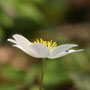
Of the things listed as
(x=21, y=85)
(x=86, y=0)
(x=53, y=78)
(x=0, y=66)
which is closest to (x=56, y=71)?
(x=53, y=78)

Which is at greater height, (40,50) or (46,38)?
(46,38)

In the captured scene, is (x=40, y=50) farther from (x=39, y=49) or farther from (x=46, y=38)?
(x=46, y=38)

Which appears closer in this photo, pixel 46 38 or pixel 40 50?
pixel 40 50

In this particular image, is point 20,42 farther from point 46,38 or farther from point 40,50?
point 46,38

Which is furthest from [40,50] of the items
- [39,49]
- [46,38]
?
[46,38]

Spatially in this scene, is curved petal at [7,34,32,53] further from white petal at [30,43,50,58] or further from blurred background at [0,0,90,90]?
blurred background at [0,0,90,90]

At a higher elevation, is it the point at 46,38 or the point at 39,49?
the point at 46,38

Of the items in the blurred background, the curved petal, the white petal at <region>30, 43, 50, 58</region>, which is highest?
the blurred background

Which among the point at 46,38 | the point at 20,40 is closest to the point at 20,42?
the point at 20,40

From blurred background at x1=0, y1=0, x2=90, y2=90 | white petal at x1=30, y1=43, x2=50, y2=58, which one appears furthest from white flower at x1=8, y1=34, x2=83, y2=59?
blurred background at x1=0, y1=0, x2=90, y2=90
